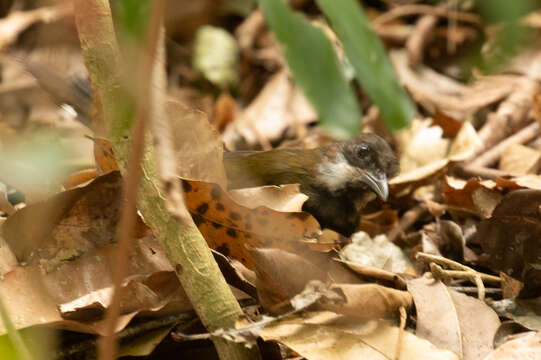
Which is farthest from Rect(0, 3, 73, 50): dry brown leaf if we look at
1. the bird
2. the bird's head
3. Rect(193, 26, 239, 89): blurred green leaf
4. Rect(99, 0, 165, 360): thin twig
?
Rect(99, 0, 165, 360): thin twig

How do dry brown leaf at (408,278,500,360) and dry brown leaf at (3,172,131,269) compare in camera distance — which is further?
dry brown leaf at (3,172,131,269)

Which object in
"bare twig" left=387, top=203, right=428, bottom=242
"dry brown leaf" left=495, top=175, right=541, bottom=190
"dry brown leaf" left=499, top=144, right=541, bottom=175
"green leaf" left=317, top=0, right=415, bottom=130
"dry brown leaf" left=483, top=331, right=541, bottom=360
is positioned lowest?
"bare twig" left=387, top=203, right=428, bottom=242

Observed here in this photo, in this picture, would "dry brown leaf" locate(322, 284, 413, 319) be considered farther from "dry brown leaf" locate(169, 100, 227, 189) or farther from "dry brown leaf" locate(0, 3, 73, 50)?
"dry brown leaf" locate(0, 3, 73, 50)

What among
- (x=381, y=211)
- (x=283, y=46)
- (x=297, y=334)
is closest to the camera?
(x=283, y=46)

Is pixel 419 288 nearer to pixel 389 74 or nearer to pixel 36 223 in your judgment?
pixel 36 223

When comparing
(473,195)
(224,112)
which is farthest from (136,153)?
(224,112)

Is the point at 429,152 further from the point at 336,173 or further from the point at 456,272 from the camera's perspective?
the point at 456,272

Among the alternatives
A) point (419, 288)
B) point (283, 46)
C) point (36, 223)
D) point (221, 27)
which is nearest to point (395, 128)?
point (283, 46)
